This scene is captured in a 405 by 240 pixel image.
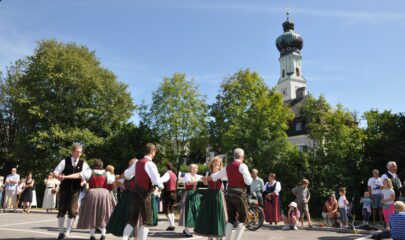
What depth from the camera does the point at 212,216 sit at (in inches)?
304

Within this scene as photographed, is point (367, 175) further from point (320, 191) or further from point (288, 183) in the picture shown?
point (288, 183)

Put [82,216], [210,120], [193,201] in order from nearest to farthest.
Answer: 1. [82,216]
2. [193,201]
3. [210,120]

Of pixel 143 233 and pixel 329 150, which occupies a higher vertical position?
pixel 329 150

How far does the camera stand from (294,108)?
2484 inches

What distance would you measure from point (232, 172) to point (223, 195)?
595 millimetres

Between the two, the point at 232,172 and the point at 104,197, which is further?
the point at 104,197

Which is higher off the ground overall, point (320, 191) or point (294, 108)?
point (294, 108)

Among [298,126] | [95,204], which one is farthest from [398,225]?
[298,126]

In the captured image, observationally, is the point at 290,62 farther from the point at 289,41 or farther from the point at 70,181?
the point at 70,181

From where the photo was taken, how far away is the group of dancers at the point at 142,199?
7.23 m

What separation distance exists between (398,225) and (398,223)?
41 millimetres

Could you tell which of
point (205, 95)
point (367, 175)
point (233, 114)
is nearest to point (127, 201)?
point (367, 175)

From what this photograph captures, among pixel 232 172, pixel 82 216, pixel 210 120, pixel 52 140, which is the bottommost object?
pixel 82 216

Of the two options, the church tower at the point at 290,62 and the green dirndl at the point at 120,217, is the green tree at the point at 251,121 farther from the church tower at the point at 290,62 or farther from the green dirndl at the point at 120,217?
the church tower at the point at 290,62
